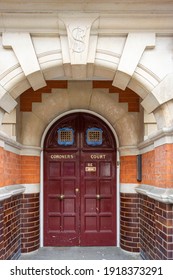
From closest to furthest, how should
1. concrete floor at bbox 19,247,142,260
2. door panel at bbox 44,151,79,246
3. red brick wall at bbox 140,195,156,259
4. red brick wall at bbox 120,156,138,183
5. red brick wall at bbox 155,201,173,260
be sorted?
red brick wall at bbox 155,201,173,260 < red brick wall at bbox 140,195,156,259 < concrete floor at bbox 19,247,142,260 < red brick wall at bbox 120,156,138,183 < door panel at bbox 44,151,79,246

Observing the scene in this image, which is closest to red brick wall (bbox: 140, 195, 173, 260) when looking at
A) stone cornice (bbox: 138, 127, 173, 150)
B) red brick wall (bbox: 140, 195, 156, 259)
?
red brick wall (bbox: 140, 195, 156, 259)

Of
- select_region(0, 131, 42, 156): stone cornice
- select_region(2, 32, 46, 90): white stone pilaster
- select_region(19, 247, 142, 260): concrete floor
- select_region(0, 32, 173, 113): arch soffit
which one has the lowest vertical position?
select_region(19, 247, 142, 260): concrete floor

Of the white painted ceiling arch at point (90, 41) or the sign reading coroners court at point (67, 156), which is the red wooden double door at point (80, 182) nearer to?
the sign reading coroners court at point (67, 156)

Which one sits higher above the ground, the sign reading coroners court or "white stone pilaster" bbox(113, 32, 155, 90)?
"white stone pilaster" bbox(113, 32, 155, 90)

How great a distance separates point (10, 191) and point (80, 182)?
1861 mm

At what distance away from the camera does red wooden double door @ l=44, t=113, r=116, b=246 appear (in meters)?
5.84

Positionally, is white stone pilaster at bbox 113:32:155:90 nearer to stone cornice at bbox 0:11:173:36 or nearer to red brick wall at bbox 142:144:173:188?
stone cornice at bbox 0:11:173:36

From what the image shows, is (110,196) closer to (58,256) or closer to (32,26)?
(58,256)

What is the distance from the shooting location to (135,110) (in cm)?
557

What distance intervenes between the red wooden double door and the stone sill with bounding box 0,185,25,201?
82 centimetres

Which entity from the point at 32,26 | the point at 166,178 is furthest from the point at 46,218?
the point at 32,26

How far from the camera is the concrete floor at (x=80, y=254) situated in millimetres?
5203

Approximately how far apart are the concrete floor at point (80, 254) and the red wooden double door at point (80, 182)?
0.55 ft

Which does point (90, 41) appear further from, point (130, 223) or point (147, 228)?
point (130, 223)
